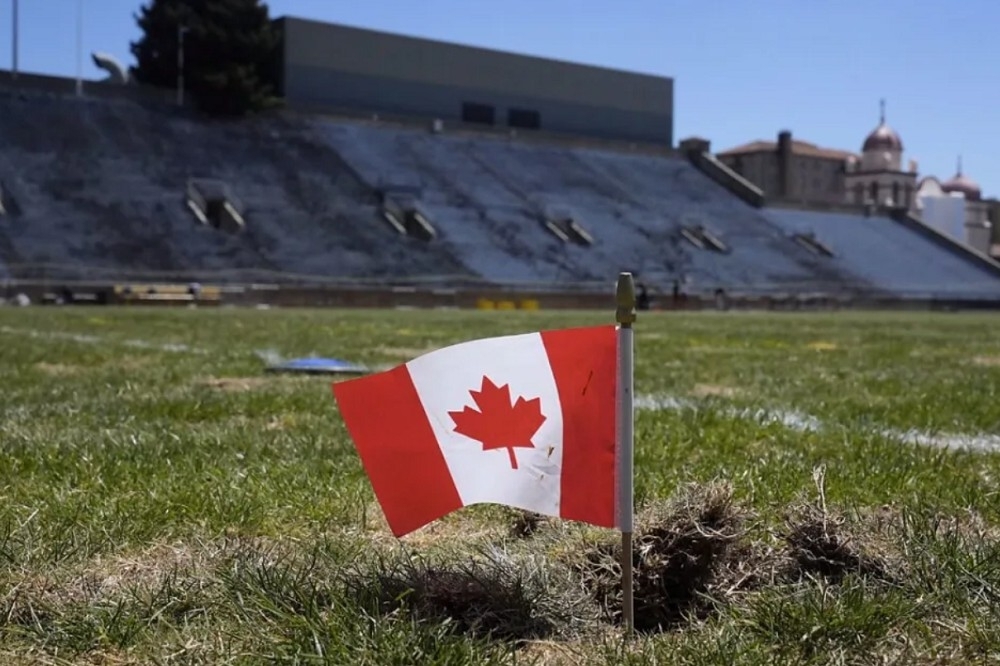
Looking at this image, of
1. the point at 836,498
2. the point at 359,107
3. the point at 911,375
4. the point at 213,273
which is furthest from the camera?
the point at 359,107

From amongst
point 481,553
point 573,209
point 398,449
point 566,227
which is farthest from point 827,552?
point 573,209

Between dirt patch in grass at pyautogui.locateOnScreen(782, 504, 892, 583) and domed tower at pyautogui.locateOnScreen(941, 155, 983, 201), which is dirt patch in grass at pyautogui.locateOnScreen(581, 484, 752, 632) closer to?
dirt patch in grass at pyautogui.locateOnScreen(782, 504, 892, 583)

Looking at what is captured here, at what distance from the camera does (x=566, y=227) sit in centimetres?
4281

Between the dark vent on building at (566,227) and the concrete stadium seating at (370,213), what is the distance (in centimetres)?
16

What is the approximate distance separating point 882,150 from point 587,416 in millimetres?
86085

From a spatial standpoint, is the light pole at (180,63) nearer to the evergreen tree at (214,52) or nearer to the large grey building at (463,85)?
the evergreen tree at (214,52)

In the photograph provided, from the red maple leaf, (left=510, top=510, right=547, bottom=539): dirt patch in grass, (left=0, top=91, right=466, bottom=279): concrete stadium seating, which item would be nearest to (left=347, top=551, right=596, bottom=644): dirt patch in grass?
the red maple leaf

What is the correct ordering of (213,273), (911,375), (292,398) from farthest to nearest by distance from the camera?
(213,273)
(911,375)
(292,398)

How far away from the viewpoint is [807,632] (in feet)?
6.34

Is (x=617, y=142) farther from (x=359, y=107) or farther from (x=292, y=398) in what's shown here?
(x=292, y=398)

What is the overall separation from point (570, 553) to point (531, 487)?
1.44 feet

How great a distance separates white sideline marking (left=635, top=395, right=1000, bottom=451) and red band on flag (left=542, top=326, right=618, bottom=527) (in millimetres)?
2597

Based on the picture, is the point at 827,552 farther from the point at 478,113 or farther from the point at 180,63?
→ the point at 478,113

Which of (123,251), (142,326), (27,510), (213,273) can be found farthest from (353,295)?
(27,510)
